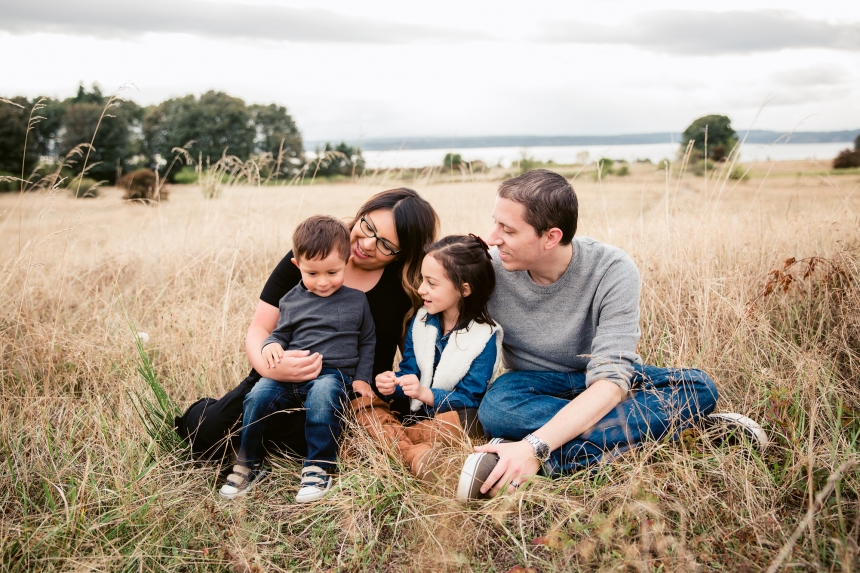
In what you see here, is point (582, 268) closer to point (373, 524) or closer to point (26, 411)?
point (373, 524)

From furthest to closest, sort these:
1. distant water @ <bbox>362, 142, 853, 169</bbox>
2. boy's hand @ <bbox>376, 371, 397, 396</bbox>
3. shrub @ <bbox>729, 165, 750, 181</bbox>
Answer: distant water @ <bbox>362, 142, 853, 169</bbox> → shrub @ <bbox>729, 165, 750, 181</bbox> → boy's hand @ <bbox>376, 371, 397, 396</bbox>

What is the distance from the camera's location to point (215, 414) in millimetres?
2436

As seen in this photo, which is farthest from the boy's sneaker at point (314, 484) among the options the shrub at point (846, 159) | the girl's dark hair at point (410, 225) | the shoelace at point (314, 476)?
the shrub at point (846, 159)

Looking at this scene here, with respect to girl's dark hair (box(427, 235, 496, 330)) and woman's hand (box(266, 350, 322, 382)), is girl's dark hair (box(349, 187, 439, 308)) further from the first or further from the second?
woman's hand (box(266, 350, 322, 382))

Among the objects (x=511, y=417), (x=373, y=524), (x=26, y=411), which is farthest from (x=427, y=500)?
(x=26, y=411)

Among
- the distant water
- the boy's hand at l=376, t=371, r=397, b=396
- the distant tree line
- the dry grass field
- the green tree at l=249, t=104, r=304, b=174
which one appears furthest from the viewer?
the green tree at l=249, t=104, r=304, b=174

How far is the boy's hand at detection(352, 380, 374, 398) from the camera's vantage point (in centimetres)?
247

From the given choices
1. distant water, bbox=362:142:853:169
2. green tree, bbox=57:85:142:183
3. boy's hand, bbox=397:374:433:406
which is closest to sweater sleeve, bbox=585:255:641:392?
boy's hand, bbox=397:374:433:406

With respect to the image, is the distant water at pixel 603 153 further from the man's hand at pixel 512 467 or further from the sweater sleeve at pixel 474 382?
the man's hand at pixel 512 467

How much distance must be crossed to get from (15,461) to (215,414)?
31.8 inches

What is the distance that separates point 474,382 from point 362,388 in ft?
1.68

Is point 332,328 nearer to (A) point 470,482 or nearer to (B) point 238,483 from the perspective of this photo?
(B) point 238,483

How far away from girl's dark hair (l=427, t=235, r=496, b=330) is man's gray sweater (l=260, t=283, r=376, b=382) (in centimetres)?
43

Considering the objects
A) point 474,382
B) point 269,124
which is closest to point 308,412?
point 474,382
